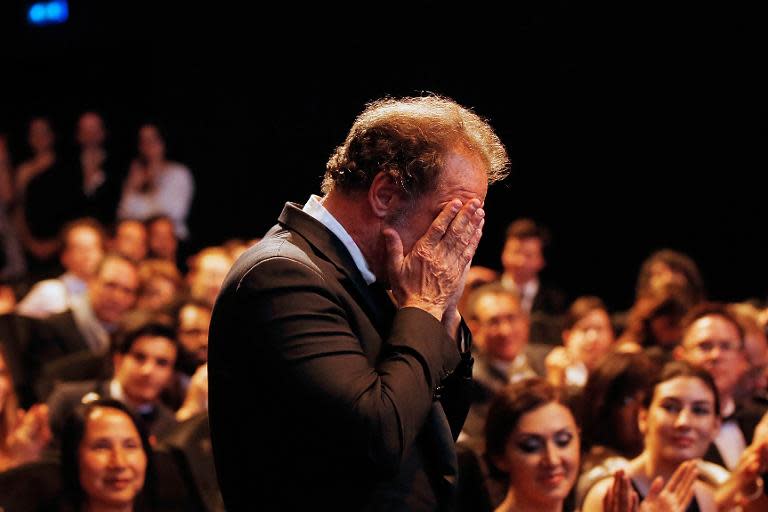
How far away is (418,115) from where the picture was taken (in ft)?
5.41

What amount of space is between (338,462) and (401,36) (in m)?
5.81

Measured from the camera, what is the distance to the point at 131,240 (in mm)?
6504

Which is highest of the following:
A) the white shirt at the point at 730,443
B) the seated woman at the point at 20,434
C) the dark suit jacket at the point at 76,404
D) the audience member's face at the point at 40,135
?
the audience member's face at the point at 40,135

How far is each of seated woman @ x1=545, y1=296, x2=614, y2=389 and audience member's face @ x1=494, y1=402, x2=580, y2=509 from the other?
56.9 inches

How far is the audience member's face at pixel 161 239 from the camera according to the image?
22.6ft

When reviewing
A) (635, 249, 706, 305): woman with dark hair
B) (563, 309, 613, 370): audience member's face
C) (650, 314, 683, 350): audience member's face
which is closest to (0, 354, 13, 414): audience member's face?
(563, 309, 613, 370): audience member's face

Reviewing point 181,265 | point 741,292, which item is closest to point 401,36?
point 181,265

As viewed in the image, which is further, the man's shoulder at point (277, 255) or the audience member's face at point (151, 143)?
the audience member's face at point (151, 143)

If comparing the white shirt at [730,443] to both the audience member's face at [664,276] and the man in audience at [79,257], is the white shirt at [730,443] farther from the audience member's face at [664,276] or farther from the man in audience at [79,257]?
the man in audience at [79,257]

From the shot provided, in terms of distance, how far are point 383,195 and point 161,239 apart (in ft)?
17.9

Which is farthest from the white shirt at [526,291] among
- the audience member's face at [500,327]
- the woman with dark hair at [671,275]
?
the audience member's face at [500,327]

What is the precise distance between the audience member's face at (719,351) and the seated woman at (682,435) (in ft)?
2.33

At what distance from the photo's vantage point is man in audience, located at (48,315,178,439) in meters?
4.03

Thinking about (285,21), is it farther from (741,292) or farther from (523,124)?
(741,292)
